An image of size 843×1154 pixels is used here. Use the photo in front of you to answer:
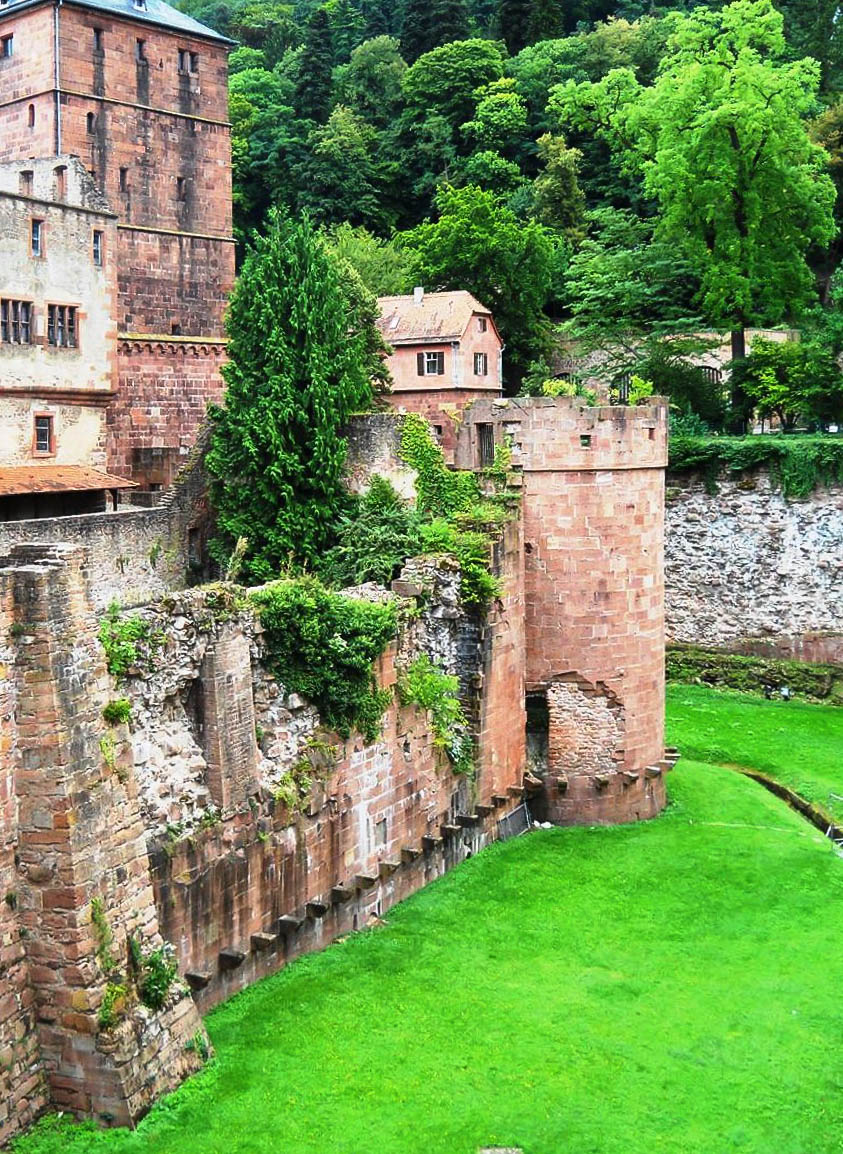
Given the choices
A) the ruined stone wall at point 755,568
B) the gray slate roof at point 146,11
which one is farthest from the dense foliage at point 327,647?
the gray slate roof at point 146,11

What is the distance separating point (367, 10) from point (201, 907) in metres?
75.9

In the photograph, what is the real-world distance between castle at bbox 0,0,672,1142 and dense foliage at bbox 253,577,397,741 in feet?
0.73

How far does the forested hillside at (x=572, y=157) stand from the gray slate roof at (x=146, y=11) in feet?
25.7

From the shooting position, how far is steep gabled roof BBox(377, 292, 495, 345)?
42.7 m

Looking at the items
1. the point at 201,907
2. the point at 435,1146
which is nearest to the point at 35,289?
the point at 201,907

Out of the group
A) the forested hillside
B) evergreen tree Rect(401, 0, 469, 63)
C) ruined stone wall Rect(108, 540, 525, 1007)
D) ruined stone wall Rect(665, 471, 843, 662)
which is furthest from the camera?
evergreen tree Rect(401, 0, 469, 63)

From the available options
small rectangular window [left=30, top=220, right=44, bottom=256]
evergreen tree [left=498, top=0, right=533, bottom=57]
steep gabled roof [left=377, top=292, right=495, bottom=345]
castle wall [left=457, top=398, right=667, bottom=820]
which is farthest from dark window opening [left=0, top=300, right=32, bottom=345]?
evergreen tree [left=498, top=0, right=533, bottom=57]

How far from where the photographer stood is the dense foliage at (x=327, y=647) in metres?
15.3

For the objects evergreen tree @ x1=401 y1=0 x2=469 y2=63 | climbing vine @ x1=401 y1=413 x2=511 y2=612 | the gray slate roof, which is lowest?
climbing vine @ x1=401 y1=413 x2=511 y2=612

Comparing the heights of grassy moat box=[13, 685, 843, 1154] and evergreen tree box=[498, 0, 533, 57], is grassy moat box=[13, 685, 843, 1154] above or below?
below

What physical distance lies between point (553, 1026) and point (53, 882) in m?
5.37

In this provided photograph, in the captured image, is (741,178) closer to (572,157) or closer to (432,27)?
(572,157)

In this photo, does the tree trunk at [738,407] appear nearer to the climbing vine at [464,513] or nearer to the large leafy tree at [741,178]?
the large leafy tree at [741,178]

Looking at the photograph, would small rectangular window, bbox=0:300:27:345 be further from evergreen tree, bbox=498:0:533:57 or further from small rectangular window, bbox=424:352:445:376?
evergreen tree, bbox=498:0:533:57
